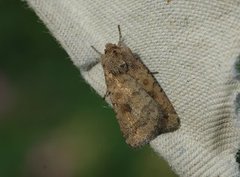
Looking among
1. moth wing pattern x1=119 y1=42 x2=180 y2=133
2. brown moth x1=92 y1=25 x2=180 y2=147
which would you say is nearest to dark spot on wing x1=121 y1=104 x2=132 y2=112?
brown moth x1=92 y1=25 x2=180 y2=147

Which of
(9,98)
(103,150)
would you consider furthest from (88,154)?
(9,98)

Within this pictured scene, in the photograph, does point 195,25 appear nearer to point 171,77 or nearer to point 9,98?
point 171,77

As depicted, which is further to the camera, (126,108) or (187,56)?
(126,108)

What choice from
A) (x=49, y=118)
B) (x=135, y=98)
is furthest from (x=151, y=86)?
(x=49, y=118)

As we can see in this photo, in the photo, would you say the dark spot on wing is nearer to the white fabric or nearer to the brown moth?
the brown moth

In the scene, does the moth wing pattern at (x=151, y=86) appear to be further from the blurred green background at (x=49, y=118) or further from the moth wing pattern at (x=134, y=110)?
the blurred green background at (x=49, y=118)

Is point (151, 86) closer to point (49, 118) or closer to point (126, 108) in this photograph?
point (126, 108)
